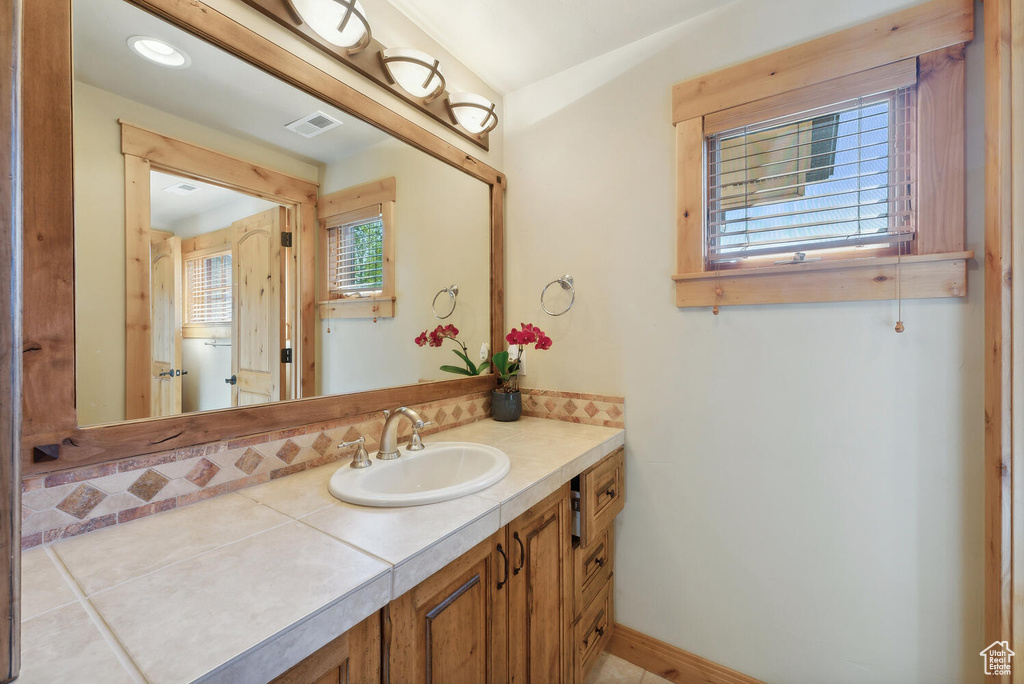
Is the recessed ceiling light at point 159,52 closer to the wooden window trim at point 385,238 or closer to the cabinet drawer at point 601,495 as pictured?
the wooden window trim at point 385,238

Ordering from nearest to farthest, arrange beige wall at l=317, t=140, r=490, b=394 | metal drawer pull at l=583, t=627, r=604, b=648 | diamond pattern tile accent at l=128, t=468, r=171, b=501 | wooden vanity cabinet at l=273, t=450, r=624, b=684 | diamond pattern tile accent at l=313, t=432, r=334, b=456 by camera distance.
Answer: wooden vanity cabinet at l=273, t=450, r=624, b=684
diamond pattern tile accent at l=128, t=468, r=171, b=501
diamond pattern tile accent at l=313, t=432, r=334, b=456
beige wall at l=317, t=140, r=490, b=394
metal drawer pull at l=583, t=627, r=604, b=648

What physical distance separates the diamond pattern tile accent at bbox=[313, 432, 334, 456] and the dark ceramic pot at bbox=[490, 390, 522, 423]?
2.48ft

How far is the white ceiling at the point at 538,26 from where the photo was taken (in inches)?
58.0

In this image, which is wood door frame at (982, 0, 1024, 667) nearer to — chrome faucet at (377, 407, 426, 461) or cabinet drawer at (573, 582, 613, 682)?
cabinet drawer at (573, 582, 613, 682)

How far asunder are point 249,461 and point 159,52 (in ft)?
3.18

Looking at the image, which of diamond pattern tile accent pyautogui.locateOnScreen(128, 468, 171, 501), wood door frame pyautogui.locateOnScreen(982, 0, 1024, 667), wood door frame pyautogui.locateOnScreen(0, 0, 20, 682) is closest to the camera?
wood door frame pyautogui.locateOnScreen(0, 0, 20, 682)

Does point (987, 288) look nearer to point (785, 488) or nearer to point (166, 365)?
point (785, 488)

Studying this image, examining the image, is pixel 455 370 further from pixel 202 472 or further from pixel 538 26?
pixel 538 26

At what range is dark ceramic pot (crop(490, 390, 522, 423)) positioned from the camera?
1812 mm

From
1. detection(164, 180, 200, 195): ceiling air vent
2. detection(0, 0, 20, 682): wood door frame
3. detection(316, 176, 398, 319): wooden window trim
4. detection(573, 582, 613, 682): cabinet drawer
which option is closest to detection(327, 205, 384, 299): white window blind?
detection(316, 176, 398, 319): wooden window trim

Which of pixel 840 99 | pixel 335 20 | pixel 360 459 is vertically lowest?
pixel 360 459

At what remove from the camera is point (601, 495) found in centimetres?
150

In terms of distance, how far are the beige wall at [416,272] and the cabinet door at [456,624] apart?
668 mm
